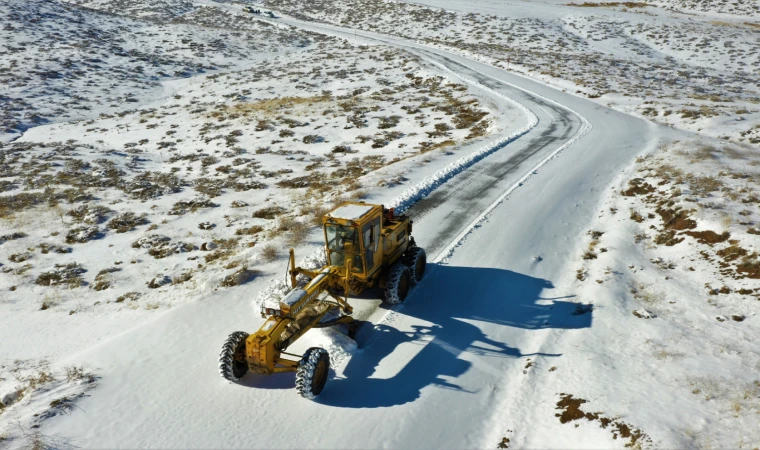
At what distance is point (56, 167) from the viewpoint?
28312 mm

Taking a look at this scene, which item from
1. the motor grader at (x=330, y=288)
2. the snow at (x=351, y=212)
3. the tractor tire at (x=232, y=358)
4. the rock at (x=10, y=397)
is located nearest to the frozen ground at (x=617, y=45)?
the motor grader at (x=330, y=288)

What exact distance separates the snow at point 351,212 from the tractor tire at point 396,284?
6.64ft

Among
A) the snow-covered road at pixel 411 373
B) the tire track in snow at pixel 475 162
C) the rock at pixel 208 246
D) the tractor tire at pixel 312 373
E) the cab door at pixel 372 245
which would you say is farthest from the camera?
the tire track in snow at pixel 475 162

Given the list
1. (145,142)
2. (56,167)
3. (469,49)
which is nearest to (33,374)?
(56,167)

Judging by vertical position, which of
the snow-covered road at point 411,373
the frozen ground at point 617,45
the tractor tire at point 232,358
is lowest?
the snow-covered road at point 411,373

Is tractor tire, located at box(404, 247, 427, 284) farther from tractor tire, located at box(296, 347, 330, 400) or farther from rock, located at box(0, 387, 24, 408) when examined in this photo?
rock, located at box(0, 387, 24, 408)

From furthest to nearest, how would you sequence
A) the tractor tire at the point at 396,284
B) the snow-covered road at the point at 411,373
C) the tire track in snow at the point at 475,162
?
the tire track in snow at the point at 475,162
the tractor tire at the point at 396,284
the snow-covered road at the point at 411,373

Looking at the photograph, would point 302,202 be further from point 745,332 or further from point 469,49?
point 469,49

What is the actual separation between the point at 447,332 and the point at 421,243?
5188 mm

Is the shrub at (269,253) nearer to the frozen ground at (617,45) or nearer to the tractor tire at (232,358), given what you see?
the tractor tire at (232,358)

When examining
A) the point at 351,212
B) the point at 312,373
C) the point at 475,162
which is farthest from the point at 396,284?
the point at 475,162

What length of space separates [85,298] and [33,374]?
4.26m

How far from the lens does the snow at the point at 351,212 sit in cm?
1190

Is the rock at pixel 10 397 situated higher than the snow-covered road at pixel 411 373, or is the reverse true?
the snow-covered road at pixel 411 373
